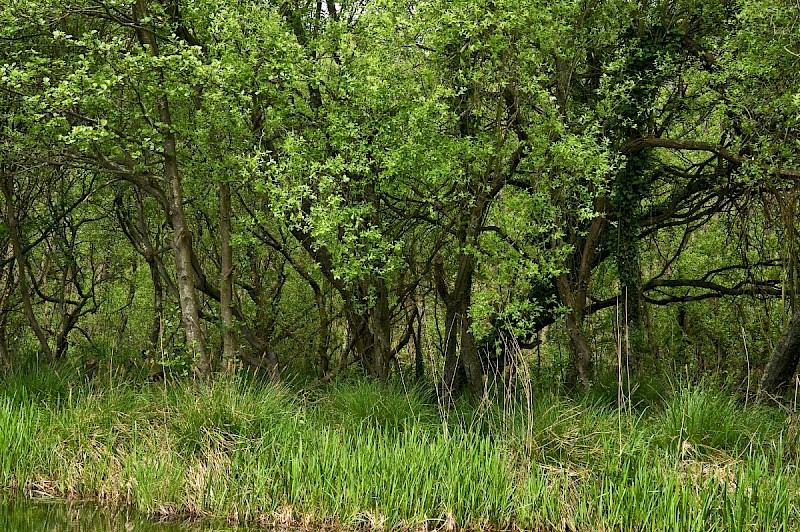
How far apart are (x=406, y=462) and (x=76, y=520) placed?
3.05 metres

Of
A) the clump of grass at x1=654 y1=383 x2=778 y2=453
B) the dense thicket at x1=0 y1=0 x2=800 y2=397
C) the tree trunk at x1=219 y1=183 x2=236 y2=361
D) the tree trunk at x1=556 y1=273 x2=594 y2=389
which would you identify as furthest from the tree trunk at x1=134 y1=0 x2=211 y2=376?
the clump of grass at x1=654 y1=383 x2=778 y2=453

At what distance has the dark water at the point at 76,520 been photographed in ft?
23.5

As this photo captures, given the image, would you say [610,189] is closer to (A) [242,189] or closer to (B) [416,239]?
(B) [416,239]

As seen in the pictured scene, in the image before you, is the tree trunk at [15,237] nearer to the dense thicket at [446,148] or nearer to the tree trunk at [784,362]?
the dense thicket at [446,148]

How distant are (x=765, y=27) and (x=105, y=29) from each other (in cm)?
965

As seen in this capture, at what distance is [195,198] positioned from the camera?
13336mm

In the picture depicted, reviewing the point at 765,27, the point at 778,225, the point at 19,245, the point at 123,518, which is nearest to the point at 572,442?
the point at 123,518

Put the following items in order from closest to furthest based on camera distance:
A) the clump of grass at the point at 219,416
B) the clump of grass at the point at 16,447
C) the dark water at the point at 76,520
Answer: the dark water at the point at 76,520 < the clump of grass at the point at 219,416 < the clump of grass at the point at 16,447

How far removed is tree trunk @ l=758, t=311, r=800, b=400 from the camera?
9805mm

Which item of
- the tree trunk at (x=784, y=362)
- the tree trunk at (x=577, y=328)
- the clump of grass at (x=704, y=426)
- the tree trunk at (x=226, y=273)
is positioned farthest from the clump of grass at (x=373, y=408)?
the tree trunk at (x=784, y=362)

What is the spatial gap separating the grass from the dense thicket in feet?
3.43

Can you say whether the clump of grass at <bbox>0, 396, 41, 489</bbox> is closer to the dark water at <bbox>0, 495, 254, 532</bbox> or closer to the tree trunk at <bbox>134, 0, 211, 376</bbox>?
the dark water at <bbox>0, 495, 254, 532</bbox>

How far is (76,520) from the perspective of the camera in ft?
24.4

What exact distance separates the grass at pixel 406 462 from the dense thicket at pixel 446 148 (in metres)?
1.05
